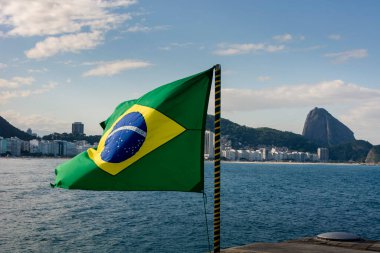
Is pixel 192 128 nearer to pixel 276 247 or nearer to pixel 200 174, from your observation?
pixel 200 174

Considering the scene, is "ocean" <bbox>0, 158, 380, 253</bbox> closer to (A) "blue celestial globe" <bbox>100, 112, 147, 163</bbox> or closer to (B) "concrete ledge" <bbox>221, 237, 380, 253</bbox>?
(B) "concrete ledge" <bbox>221, 237, 380, 253</bbox>

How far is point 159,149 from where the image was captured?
1184 centimetres

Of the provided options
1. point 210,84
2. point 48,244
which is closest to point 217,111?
point 210,84

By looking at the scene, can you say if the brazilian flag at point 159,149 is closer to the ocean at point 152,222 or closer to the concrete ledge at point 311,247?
the concrete ledge at point 311,247

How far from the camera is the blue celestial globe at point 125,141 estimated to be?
1161 cm

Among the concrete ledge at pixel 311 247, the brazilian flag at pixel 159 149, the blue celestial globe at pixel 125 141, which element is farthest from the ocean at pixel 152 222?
the blue celestial globe at pixel 125 141

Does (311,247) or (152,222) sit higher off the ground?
(311,247)

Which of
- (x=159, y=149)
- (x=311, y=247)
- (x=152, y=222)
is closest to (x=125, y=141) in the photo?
(x=159, y=149)

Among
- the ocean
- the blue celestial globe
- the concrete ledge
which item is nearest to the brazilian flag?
the blue celestial globe

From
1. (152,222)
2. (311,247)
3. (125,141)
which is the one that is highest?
(125,141)

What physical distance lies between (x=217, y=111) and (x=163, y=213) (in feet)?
195

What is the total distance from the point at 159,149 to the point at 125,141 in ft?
2.86

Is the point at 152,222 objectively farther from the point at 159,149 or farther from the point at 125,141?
the point at 125,141

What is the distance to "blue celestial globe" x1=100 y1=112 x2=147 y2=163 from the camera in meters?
11.6
